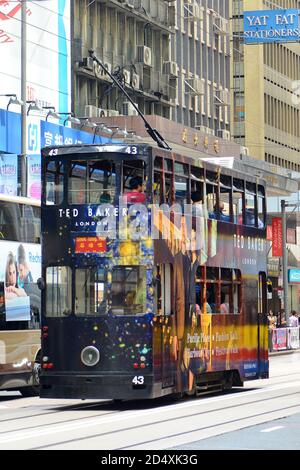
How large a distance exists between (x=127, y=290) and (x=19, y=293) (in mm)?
4711

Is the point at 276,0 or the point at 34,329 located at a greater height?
the point at 276,0

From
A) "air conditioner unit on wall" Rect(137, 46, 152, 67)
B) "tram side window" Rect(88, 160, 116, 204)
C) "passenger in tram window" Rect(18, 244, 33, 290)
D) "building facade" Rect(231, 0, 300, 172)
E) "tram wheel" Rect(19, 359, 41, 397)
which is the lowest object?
"tram wheel" Rect(19, 359, 41, 397)

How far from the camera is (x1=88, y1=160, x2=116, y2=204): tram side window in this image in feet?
76.7

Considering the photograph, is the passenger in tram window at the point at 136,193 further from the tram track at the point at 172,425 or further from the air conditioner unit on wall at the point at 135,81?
the air conditioner unit on wall at the point at 135,81

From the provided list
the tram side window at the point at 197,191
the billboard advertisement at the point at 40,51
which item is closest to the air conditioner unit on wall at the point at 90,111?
the billboard advertisement at the point at 40,51

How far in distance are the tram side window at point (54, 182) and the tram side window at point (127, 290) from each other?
5.37 ft

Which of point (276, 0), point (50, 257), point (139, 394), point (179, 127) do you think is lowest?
point (139, 394)

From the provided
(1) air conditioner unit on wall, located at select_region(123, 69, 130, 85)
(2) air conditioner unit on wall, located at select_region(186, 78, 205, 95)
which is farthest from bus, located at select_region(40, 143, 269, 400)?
(2) air conditioner unit on wall, located at select_region(186, 78, 205, 95)

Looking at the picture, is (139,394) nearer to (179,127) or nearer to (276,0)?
(179,127)

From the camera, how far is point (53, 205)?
78.2 feet

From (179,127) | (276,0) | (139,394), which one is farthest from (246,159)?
(139,394)

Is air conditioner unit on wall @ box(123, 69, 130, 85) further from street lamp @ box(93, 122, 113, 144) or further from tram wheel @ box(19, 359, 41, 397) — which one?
tram wheel @ box(19, 359, 41, 397)

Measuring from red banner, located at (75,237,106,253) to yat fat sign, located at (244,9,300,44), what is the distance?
951 inches

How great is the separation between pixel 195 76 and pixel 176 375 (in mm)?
51426
